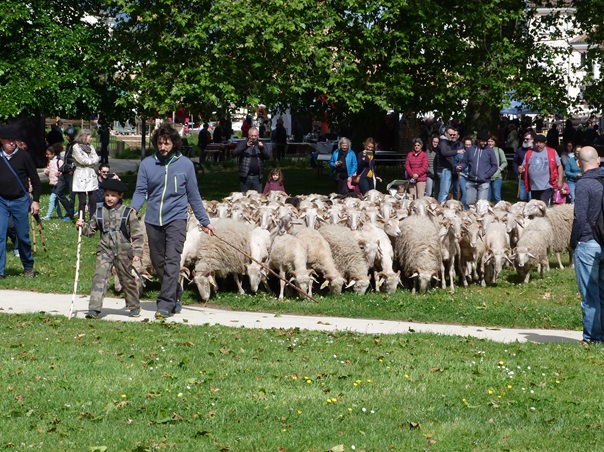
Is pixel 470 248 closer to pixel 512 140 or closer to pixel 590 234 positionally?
pixel 590 234

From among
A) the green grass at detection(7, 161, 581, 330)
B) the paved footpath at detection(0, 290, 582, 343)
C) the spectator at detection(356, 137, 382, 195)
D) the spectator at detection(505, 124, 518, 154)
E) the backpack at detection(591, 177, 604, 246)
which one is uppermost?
the spectator at detection(505, 124, 518, 154)

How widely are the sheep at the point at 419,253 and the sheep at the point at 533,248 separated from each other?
1.38m

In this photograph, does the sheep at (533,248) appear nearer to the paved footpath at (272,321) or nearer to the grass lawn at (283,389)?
the grass lawn at (283,389)

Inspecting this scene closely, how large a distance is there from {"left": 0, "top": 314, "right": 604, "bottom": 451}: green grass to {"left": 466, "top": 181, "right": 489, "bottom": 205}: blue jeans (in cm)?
1046

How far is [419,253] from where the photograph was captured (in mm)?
15297

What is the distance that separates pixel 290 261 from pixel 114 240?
3052mm

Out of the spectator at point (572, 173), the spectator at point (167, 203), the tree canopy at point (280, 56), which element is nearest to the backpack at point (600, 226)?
the spectator at point (167, 203)

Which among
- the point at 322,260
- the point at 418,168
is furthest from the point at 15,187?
the point at 418,168

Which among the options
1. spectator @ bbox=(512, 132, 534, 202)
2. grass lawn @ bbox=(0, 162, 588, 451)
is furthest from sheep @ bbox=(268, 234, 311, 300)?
spectator @ bbox=(512, 132, 534, 202)

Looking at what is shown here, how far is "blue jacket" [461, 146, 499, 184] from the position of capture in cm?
2109

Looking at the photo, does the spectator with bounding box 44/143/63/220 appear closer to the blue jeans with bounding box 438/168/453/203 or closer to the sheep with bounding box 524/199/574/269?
the blue jeans with bounding box 438/168/453/203

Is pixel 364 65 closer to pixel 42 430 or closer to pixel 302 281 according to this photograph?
pixel 302 281

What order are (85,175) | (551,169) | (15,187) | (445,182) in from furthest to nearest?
(445,182), (551,169), (85,175), (15,187)

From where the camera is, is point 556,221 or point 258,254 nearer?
point 258,254
